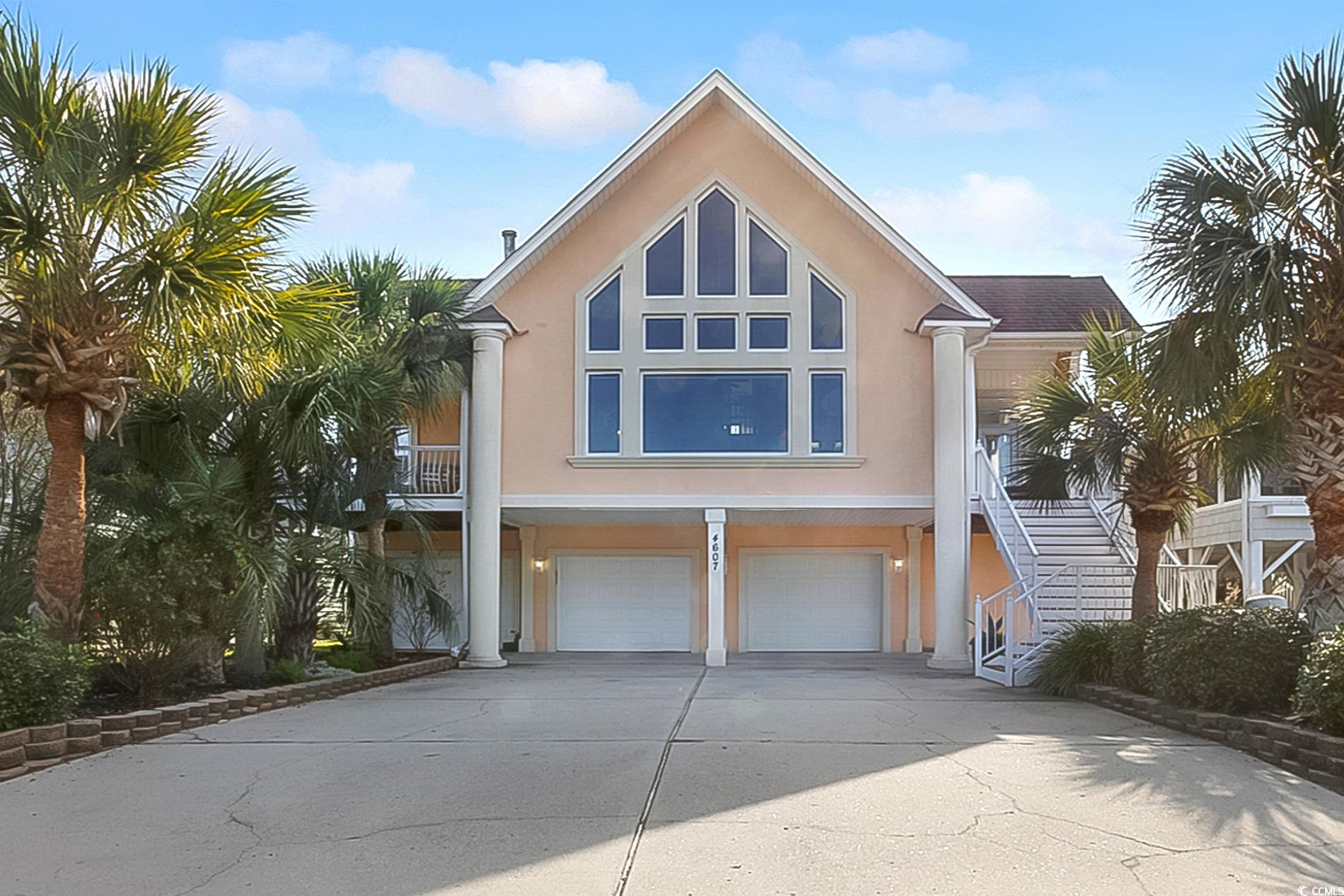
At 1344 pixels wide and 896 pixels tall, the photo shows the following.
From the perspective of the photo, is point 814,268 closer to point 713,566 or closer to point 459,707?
point 713,566

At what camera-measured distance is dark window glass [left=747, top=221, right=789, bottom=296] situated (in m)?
17.7

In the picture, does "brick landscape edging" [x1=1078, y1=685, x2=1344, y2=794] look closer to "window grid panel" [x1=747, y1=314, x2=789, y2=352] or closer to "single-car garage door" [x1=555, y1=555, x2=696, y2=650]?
"window grid panel" [x1=747, y1=314, x2=789, y2=352]

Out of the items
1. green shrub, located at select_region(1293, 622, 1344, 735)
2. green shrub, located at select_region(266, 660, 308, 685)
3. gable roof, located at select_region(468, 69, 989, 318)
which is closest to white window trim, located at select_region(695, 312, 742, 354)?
gable roof, located at select_region(468, 69, 989, 318)

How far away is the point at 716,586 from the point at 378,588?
5794 mm

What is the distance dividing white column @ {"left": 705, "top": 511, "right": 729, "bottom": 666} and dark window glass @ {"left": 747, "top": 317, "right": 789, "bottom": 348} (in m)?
2.78

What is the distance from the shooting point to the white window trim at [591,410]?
17.5 m

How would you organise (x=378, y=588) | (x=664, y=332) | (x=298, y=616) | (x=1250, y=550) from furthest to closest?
(x=1250, y=550)
(x=664, y=332)
(x=378, y=588)
(x=298, y=616)

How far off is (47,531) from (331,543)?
3.61 meters

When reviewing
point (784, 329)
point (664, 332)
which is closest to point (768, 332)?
point (784, 329)

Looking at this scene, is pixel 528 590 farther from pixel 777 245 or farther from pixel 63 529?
pixel 63 529

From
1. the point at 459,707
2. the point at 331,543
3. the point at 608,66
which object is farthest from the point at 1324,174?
the point at 331,543

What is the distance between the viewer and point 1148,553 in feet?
43.2

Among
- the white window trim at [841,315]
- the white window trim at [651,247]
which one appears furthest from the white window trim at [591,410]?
the white window trim at [841,315]

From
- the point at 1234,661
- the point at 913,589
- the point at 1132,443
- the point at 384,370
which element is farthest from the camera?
the point at 913,589
